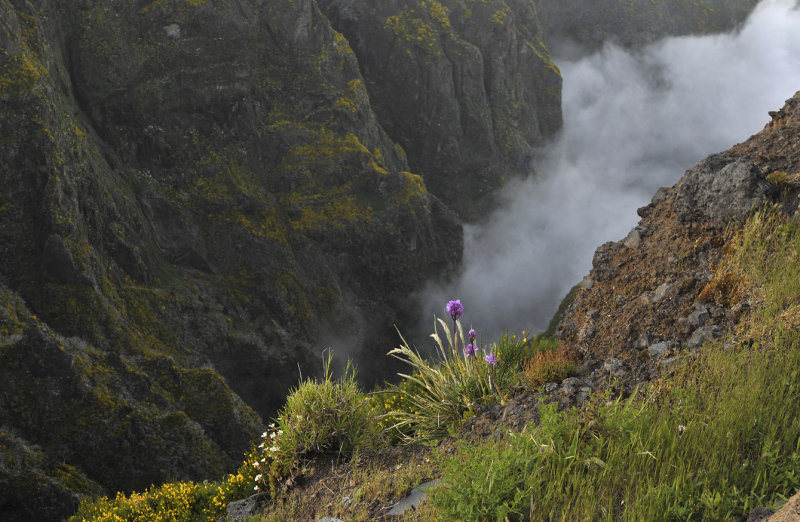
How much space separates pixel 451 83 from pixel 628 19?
93.4 meters

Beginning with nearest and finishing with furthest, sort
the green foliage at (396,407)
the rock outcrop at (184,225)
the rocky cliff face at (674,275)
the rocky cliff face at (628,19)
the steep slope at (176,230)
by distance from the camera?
the rocky cliff face at (674,275)
the green foliage at (396,407)
the steep slope at (176,230)
the rock outcrop at (184,225)
the rocky cliff face at (628,19)

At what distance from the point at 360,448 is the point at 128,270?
2865cm

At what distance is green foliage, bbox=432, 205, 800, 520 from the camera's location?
3363mm

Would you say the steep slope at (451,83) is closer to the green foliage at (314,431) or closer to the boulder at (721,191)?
the boulder at (721,191)

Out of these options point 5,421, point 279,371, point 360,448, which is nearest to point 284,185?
point 279,371

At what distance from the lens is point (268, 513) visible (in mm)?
5699

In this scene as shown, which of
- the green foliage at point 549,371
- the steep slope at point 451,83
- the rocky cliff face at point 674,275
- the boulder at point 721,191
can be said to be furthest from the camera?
the steep slope at point 451,83

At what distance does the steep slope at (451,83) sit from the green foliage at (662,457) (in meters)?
68.3

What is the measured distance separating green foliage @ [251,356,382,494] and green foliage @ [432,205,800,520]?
89.6 inches

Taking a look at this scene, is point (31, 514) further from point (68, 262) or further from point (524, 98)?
point (524, 98)

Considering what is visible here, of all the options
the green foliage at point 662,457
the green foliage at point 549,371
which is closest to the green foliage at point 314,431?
the green foliage at point 549,371

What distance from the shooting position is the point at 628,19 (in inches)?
5536

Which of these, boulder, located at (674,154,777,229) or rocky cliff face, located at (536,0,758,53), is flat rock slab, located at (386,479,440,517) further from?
rocky cliff face, located at (536,0,758,53)

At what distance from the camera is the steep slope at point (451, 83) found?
6762 cm
